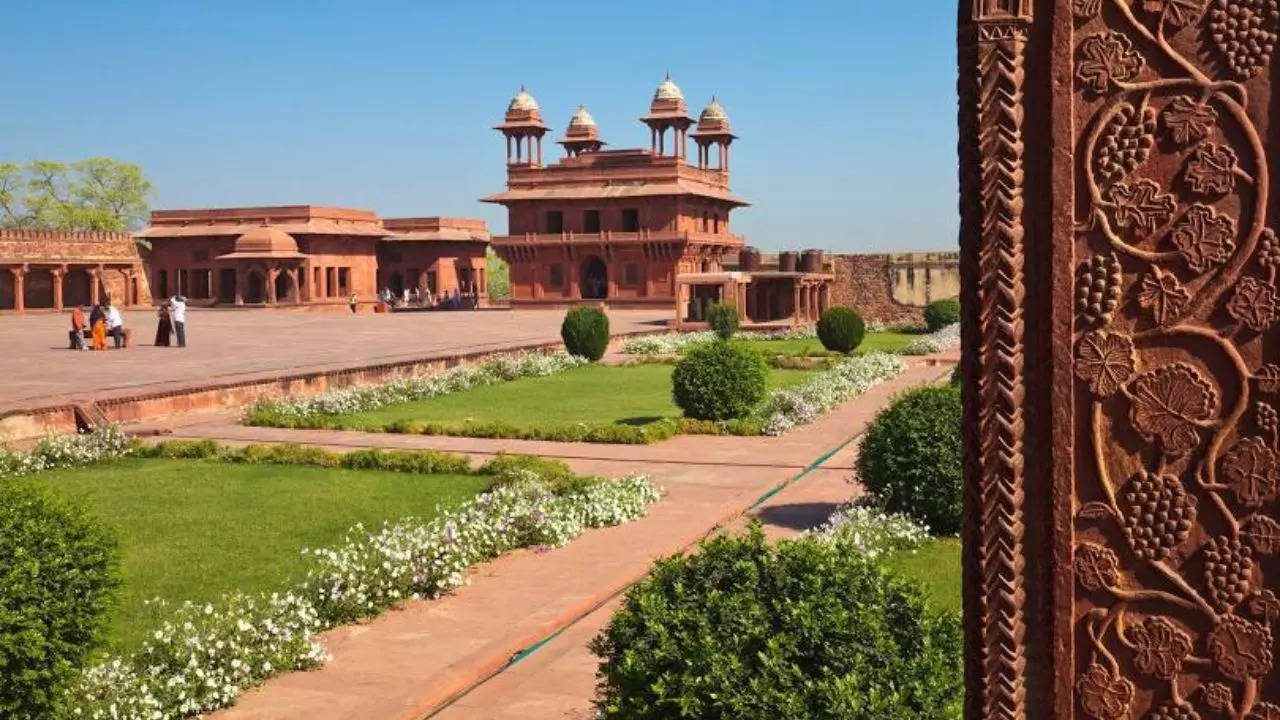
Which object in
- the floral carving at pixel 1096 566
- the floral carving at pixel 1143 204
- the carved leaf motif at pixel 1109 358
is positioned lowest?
the floral carving at pixel 1096 566

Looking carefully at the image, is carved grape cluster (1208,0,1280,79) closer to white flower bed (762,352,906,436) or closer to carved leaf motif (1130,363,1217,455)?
carved leaf motif (1130,363,1217,455)

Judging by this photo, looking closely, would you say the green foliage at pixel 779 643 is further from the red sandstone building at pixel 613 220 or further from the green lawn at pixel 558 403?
the red sandstone building at pixel 613 220

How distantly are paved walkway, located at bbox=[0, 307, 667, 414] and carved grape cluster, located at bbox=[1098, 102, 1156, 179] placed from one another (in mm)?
11514

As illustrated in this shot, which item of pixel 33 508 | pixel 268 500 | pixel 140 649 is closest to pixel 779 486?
pixel 268 500

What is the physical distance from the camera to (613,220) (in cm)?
4269

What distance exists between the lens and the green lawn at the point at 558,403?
41.8 ft

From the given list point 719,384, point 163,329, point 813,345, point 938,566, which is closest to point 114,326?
point 163,329

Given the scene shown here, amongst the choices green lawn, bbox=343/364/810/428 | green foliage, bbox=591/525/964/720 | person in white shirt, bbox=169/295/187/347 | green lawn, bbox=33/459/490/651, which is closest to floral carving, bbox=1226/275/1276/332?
green foliage, bbox=591/525/964/720

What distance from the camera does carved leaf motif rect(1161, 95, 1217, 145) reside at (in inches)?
66.7

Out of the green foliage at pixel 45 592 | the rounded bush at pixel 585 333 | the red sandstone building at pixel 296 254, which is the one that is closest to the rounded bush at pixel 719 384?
the rounded bush at pixel 585 333

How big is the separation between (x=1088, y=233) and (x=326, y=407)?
40.5ft

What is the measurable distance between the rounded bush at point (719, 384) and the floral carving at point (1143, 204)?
10027 millimetres

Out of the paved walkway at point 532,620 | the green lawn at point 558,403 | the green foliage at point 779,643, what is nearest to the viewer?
the green foliage at point 779,643

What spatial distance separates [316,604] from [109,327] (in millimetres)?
18591
